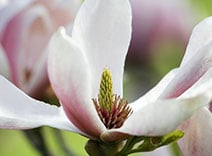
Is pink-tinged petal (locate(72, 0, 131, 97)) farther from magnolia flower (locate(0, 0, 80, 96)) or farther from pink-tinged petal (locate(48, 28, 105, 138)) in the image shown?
magnolia flower (locate(0, 0, 80, 96))

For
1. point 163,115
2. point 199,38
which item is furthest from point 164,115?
point 199,38

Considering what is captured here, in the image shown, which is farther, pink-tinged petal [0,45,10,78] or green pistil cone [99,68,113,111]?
pink-tinged petal [0,45,10,78]

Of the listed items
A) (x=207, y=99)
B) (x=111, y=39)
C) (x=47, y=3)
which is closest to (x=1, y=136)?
(x=47, y=3)

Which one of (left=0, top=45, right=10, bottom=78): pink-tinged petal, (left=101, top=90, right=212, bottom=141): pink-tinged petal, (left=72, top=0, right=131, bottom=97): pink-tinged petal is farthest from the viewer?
(left=0, top=45, right=10, bottom=78): pink-tinged petal

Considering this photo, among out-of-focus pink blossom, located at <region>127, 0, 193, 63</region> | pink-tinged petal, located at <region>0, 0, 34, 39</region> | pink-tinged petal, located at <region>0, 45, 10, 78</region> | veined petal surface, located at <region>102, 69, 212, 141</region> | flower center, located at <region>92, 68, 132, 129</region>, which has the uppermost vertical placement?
veined petal surface, located at <region>102, 69, 212, 141</region>

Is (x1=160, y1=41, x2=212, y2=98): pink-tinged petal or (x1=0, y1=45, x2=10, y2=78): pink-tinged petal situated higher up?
(x1=160, y1=41, x2=212, y2=98): pink-tinged petal

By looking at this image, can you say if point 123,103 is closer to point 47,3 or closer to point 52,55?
point 52,55

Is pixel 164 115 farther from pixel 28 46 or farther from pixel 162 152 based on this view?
pixel 28 46

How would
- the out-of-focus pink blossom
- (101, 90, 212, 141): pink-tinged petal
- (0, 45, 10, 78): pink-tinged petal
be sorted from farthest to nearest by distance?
the out-of-focus pink blossom < (0, 45, 10, 78): pink-tinged petal < (101, 90, 212, 141): pink-tinged petal

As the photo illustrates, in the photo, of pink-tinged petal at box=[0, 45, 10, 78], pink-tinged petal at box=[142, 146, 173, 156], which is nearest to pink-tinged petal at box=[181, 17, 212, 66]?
pink-tinged petal at box=[142, 146, 173, 156]
